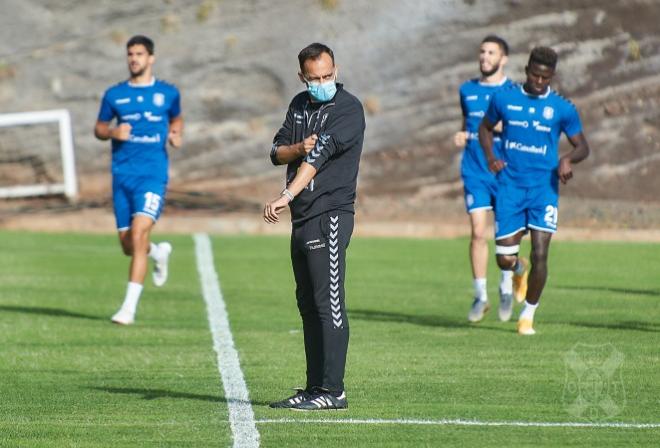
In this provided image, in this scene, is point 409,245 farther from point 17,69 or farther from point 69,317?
point 17,69

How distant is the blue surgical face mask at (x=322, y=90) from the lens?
877cm

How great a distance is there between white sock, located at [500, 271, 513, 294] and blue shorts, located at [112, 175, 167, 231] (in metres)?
3.09

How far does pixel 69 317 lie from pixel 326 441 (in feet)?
23.6

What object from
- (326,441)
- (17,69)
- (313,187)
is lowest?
(326,441)

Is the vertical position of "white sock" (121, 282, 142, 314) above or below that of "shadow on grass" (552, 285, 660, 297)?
above

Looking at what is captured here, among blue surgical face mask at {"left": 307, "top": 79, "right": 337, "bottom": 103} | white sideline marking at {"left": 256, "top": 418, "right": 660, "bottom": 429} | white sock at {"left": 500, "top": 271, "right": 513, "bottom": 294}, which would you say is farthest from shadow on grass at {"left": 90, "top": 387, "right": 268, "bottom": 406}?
white sock at {"left": 500, "top": 271, "right": 513, "bottom": 294}

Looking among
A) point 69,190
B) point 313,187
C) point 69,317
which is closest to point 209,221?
point 69,190

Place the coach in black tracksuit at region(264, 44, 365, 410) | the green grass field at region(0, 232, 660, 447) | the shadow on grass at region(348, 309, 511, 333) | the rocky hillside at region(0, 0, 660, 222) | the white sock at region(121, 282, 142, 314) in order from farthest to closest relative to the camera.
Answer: the rocky hillside at region(0, 0, 660, 222)
the white sock at region(121, 282, 142, 314)
the shadow on grass at region(348, 309, 511, 333)
the coach in black tracksuit at region(264, 44, 365, 410)
the green grass field at region(0, 232, 660, 447)

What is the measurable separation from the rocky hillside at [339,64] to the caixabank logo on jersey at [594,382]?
26.9 m

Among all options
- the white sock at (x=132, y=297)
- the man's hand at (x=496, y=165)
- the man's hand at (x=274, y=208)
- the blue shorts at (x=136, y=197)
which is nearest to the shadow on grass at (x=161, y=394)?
the man's hand at (x=274, y=208)

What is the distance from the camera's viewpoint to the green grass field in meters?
8.43

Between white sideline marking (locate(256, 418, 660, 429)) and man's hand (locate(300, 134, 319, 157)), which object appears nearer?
white sideline marking (locate(256, 418, 660, 429))

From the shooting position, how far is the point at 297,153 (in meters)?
8.84

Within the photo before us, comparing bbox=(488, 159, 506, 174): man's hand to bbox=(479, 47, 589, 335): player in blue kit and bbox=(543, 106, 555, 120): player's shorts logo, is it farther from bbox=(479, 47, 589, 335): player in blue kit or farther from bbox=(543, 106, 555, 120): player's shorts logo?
bbox=(543, 106, 555, 120): player's shorts logo
